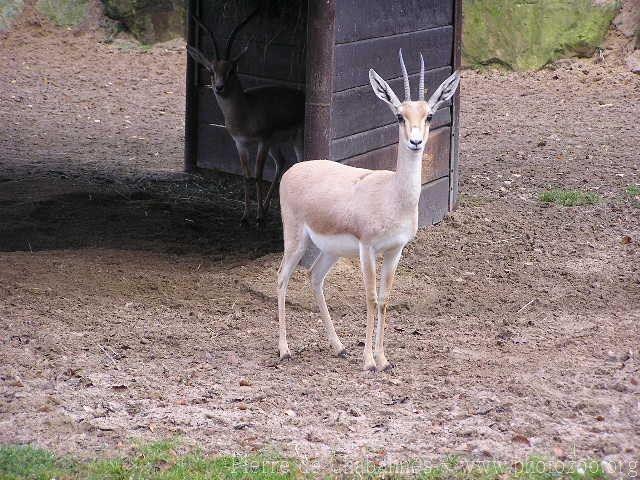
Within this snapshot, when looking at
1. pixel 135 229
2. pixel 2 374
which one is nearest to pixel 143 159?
pixel 135 229

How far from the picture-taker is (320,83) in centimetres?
725

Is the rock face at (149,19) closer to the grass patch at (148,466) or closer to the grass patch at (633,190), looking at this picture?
the grass patch at (633,190)

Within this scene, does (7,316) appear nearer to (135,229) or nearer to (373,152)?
(135,229)

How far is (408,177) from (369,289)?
2.19ft

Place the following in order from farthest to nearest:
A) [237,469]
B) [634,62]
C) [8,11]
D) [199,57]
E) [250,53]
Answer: [8,11] < [634,62] < [250,53] < [199,57] < [237,469]

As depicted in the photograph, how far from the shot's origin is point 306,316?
6.50 m

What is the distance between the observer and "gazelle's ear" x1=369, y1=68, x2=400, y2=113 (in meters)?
5.32

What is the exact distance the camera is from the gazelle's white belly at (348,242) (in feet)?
17.6

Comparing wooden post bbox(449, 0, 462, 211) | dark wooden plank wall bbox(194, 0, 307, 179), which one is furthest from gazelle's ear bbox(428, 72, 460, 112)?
dark wooden plank wall bbox(194, 0, 307, 179)

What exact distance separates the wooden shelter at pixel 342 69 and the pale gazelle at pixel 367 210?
1.55 m

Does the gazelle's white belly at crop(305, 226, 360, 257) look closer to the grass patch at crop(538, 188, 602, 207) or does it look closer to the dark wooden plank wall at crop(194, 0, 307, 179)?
the dark wooden plank wall at crop(194, 0, 307, 179)

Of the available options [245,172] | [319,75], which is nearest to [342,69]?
[319,75]

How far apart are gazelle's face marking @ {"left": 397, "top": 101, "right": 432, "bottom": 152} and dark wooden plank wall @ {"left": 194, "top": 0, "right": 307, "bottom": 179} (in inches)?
160

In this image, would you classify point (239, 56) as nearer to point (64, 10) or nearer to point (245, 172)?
point (245, 172)
